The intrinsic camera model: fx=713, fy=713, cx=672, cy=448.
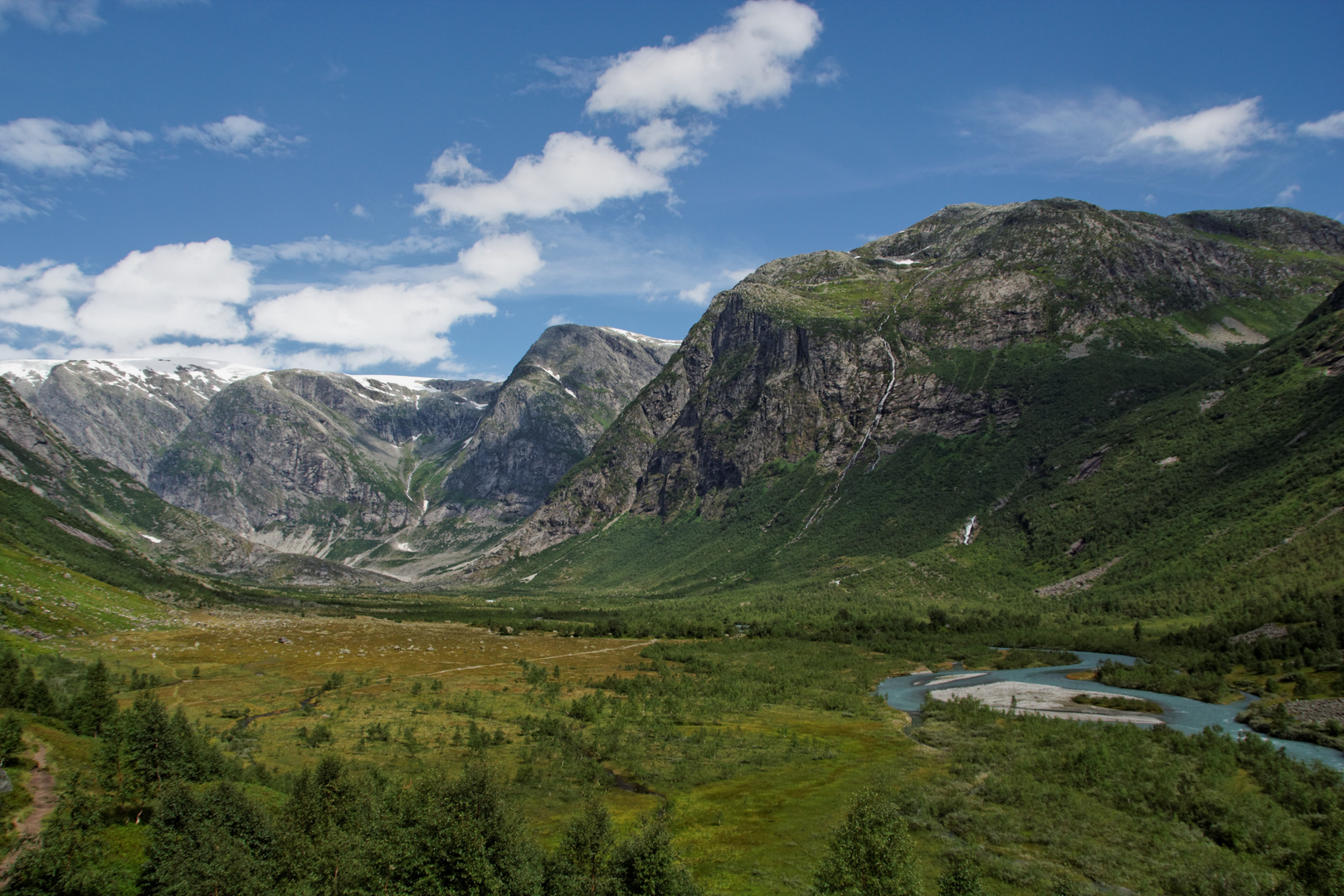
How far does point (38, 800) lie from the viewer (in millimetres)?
40500

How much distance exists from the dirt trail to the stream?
87.8 meters

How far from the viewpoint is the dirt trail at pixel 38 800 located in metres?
33.3

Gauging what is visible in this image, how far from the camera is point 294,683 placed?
101m

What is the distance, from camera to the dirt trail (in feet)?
109

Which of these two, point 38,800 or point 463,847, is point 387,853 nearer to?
point 463,847

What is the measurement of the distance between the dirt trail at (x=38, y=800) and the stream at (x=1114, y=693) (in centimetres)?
8780

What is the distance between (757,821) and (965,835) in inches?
611

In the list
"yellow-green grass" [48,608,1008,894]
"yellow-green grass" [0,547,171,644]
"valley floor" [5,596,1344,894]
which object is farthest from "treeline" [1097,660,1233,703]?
"yellow-green grass" [0,547,171,644]

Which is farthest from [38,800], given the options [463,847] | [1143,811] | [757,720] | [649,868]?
[1143,811]

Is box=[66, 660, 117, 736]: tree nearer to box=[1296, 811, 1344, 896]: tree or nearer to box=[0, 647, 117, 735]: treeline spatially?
box=[0, 647, 117, 735]: treeline

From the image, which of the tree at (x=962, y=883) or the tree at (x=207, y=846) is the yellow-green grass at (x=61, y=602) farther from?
the tree at (x=962, y=883)

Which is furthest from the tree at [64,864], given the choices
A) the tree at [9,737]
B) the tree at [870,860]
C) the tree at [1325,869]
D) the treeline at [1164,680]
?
the treeline at [1164,680]

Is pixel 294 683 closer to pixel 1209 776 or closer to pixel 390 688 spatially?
pixel 390 688

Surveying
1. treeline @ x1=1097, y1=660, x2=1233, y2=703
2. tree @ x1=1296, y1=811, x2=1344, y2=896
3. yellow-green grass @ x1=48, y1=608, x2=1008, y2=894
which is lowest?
yellow-green grass @ x1=48, y1=608, x2=1008, y2=894
